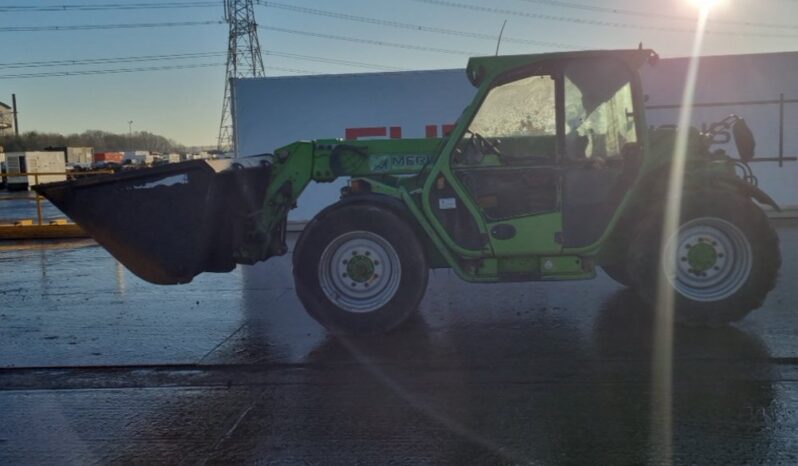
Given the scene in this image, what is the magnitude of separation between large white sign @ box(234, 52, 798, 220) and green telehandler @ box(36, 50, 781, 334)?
8.82 m

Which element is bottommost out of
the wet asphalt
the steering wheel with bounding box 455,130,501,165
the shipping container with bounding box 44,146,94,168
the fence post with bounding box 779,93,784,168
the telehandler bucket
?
the wet asphalt

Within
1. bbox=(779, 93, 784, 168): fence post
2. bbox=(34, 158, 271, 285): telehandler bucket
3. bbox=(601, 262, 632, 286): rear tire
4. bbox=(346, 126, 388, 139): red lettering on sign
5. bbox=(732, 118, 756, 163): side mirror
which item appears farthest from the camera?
bbox=(346, 126, 388, 139): red lettering on sign

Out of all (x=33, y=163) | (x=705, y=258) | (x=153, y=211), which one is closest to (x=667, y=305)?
(x=705, y=258)

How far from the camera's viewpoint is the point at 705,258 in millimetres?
6188

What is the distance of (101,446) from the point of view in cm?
416

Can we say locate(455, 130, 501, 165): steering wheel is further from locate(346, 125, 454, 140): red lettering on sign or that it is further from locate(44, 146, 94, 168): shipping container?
locate(44, 146, 94, 168): shipping container

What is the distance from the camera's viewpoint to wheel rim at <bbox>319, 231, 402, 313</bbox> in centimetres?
624

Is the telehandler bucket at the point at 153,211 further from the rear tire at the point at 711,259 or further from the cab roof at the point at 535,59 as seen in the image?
the rear tire at the point at 711,259

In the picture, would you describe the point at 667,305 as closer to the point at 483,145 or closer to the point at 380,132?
the point at 483,145

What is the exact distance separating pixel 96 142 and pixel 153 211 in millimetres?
113499

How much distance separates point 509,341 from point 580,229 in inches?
46.7

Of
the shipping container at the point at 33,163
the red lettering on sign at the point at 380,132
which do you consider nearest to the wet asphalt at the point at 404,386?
the red lettering on sign at the point at 380,132

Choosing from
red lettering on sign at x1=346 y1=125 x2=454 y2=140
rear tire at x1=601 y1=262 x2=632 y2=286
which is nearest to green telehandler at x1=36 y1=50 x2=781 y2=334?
rear tire at x1=601 y1=262 x2=632 y2=286

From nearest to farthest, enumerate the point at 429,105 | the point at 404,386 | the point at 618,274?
the point at 404,386 → the point at 618,274 → the point at 429,105
